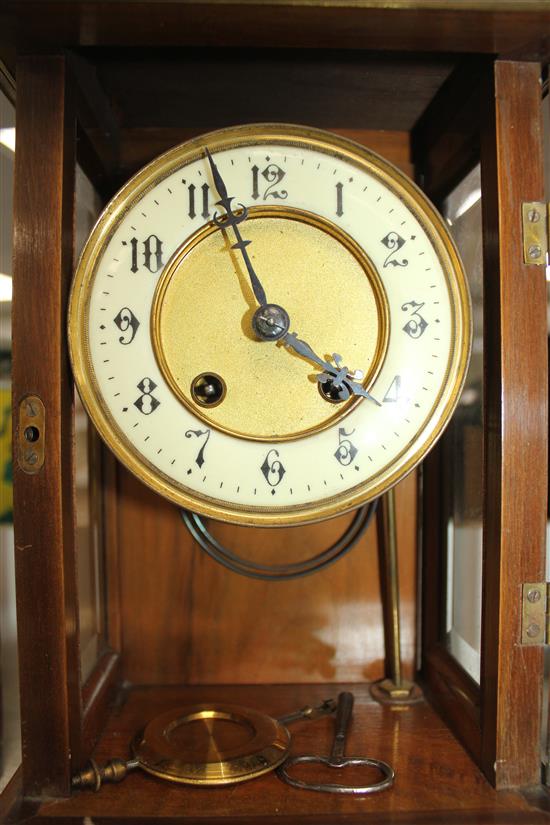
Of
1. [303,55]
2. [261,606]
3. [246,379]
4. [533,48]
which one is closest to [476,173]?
[533,48]

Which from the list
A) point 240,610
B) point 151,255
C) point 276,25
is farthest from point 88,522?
point 276,25

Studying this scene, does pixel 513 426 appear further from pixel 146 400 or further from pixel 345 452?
pixel 146 400

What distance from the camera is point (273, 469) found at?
1.01 m

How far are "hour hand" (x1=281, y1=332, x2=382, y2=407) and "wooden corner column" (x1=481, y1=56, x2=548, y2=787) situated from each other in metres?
0.18

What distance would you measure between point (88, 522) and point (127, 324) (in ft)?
1.34

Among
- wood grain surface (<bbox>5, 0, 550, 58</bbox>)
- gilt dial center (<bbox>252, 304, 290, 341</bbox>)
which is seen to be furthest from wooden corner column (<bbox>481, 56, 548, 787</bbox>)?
gilt dial center (<bbox>252, 304, 290, 341</bbox>)

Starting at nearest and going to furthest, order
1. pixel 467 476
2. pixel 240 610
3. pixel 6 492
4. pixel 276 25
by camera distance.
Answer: pixel 276 25 < pixel 467 476 < pixel 240 610 < pixel 6 492

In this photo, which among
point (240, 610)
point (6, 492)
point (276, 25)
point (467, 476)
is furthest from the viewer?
point (6, 492)

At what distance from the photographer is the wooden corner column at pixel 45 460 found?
0.94 meters

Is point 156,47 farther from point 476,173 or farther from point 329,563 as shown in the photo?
point 329,563

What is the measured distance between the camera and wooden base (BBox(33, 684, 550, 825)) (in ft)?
2.97

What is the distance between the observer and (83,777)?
3.11 feet

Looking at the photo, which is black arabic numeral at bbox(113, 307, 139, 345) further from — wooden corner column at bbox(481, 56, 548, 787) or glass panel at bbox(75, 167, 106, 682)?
wooden corner column at bbox(481, 56, 548, 787)

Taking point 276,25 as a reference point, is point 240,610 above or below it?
below
